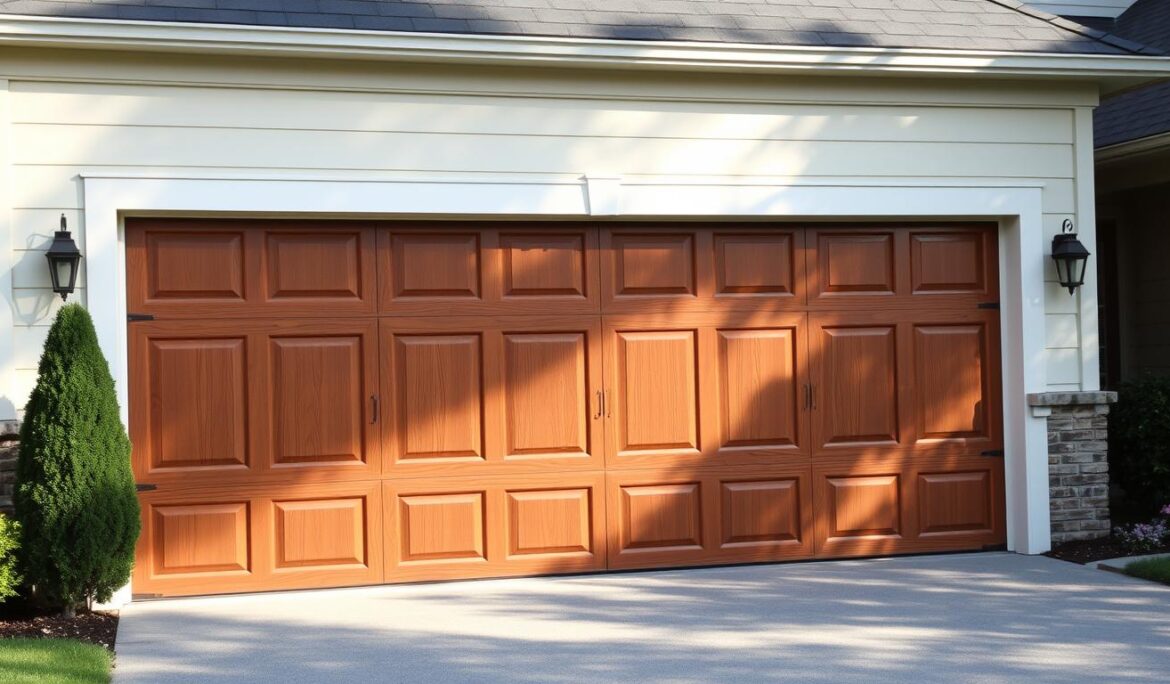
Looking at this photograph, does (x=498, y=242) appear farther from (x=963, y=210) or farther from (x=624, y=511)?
(x=963, y=210)

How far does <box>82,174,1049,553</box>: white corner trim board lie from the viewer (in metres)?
7.28

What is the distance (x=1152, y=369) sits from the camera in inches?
423

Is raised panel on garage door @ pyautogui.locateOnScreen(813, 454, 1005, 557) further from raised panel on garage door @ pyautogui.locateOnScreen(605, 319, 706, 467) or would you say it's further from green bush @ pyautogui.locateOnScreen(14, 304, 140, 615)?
Result: green bush @ pyautogui.locateOnScreen(14, 304, 140, 615)

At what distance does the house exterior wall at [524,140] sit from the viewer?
7223 mm

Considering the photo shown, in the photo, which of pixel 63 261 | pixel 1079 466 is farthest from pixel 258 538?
pixel 1079 466

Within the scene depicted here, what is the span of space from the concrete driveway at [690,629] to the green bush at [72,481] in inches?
15.4

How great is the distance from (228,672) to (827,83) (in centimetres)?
515

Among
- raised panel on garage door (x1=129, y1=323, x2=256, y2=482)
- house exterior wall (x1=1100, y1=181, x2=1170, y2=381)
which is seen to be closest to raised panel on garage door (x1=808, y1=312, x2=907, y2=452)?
house exterior wall (x1=1100, y1=181, x2=1170, y2=381)

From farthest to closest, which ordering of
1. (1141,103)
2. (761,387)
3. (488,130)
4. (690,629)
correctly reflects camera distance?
(1141,103) → (761,387) → (488,130) → (690,629)

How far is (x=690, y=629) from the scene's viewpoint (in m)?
6.49

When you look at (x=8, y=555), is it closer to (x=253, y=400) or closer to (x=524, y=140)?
(x=253, y=400)

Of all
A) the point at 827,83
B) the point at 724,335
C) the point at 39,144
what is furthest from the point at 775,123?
the point at 39,144

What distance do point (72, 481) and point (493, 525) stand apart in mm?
2460

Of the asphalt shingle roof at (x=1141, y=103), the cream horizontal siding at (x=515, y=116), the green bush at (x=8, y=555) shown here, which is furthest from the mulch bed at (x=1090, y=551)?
the green bush at (x=8, y=555)
